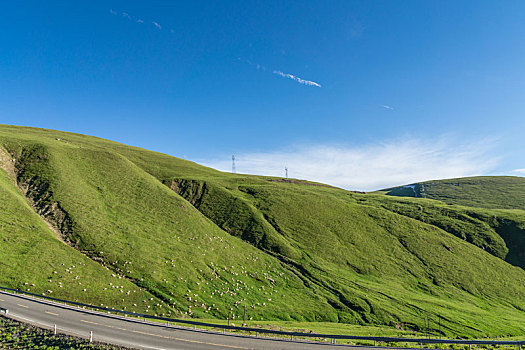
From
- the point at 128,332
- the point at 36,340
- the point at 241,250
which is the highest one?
the point at 241,250

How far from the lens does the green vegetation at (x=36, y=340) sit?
968 inches

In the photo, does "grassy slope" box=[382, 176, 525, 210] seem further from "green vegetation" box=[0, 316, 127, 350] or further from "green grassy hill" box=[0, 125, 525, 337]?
"green vegetation" box=[0, 316, 127, 350]

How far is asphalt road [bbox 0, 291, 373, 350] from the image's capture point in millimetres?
26828

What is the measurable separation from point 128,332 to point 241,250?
42.8m

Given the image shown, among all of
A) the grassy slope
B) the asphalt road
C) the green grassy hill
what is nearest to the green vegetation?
the asphalt road

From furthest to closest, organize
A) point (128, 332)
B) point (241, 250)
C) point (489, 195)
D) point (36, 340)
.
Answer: point (489, 195) < point (241, 250) < point (128, 332) < point (36, 340)

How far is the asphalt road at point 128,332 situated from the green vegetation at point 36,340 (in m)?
1.23

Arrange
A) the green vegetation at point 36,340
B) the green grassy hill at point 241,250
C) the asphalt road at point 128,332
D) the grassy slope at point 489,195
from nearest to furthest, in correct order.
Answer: the green vegetation at point 36,340, the asphalt road at point 128,332, the green grassy hill at point 241,250, the grassy slope at point 489,195

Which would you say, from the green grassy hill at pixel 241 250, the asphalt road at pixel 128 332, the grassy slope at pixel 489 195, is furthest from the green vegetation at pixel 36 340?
the grassy slope at pixel 489 195

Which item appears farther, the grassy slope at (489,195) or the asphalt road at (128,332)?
the grassy slope at (489,195)

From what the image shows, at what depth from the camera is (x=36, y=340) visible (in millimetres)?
25953

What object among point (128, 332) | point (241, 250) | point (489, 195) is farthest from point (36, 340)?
point (489, 195)

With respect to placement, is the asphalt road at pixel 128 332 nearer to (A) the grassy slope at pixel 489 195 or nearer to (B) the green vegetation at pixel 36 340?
(B) the green vegetation at pixel 36 340

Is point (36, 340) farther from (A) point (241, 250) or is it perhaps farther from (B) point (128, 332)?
(A) point (241, 250)
